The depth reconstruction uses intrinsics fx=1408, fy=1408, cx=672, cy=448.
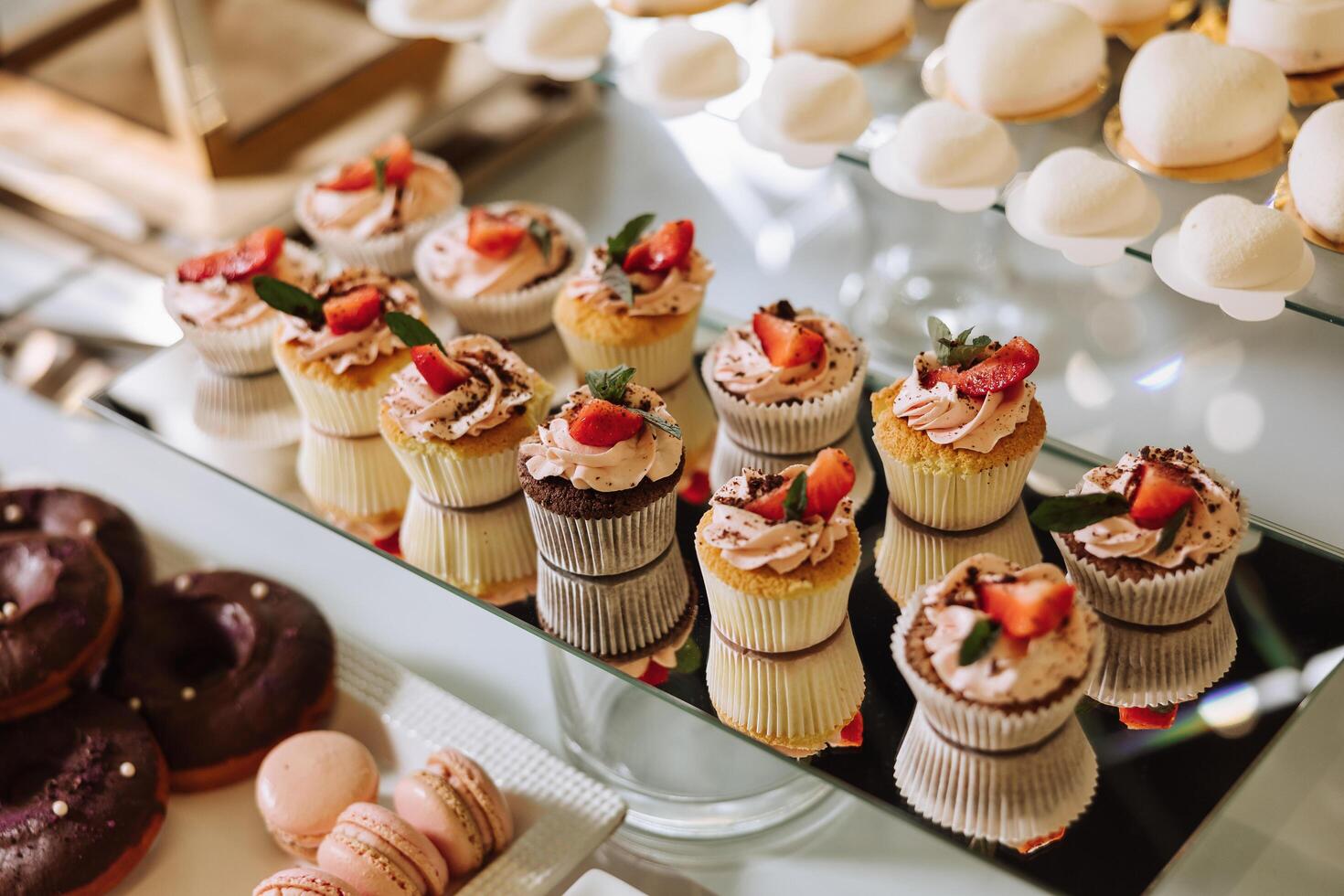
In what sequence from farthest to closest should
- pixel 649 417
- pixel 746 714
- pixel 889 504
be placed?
pixel 889 504 < pixel 649 417 < pixel 746 714

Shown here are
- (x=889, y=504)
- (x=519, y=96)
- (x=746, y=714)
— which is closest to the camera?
(x=746, y=714)

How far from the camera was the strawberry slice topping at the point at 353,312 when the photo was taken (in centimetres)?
224

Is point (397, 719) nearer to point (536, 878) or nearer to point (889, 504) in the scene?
point (536, 878)

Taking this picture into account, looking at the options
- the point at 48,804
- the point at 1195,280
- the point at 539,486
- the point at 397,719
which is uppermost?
the point at 1195,280

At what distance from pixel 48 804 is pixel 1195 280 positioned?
6.15 ft

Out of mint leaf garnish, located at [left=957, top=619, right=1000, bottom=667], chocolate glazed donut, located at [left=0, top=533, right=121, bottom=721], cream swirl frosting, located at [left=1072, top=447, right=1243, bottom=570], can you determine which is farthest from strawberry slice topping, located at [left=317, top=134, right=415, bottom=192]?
mint leaf garnish, located at [left=957, top=619, right=1000, bottom=667]

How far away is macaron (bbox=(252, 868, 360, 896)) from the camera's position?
197cm

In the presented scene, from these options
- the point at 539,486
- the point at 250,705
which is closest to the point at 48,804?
the point at 250,705

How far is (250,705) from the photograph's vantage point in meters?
2.34

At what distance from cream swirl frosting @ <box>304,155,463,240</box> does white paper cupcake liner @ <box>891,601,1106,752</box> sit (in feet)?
4.64

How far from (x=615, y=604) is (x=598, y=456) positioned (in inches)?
9.0

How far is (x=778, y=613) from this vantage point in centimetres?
179

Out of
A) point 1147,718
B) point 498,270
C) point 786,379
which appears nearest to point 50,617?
point 498,270

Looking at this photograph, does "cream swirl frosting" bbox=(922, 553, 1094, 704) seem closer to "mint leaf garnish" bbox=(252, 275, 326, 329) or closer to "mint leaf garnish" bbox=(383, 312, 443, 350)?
"mint leaf garnish" bbox=(383, 312, 443, 350)
